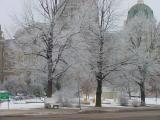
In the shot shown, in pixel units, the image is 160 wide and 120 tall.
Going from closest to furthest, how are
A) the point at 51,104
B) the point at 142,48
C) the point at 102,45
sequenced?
1. the point at 51,104
2. the point at 102,45
3. the point at 142,48

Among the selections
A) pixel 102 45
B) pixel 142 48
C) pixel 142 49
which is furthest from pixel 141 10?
pixel 102 45

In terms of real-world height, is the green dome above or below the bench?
above

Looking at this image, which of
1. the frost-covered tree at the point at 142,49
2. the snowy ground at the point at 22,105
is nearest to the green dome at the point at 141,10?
the frost-covered tree at the point at 142,49

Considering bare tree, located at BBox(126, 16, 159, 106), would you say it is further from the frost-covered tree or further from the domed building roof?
the domed building roof

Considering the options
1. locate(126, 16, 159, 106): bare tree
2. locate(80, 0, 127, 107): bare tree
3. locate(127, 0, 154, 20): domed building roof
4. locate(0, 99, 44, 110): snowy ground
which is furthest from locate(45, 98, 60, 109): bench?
locate(127, 0, 154, 20): domed building roof

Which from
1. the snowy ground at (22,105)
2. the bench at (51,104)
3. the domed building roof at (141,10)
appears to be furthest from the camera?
the domed building roof at (141,10)

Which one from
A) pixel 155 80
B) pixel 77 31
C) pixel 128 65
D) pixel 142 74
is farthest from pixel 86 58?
pixel 155 80

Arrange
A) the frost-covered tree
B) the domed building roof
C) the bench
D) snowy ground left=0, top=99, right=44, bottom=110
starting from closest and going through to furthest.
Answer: the bench, snowy ground left=0, top=99, right=44, bottom=110, the frost-covered tree, the domed building roof

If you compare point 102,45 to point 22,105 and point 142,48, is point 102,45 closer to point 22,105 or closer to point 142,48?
point 142,48

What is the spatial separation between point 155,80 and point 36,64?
63.6 feet

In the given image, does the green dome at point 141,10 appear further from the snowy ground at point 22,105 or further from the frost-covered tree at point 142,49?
the snowy ground at point 22,105

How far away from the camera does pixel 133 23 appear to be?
55.2 meters

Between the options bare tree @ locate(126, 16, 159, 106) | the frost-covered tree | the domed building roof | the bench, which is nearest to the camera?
the bench

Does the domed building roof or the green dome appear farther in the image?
the domed building roof
